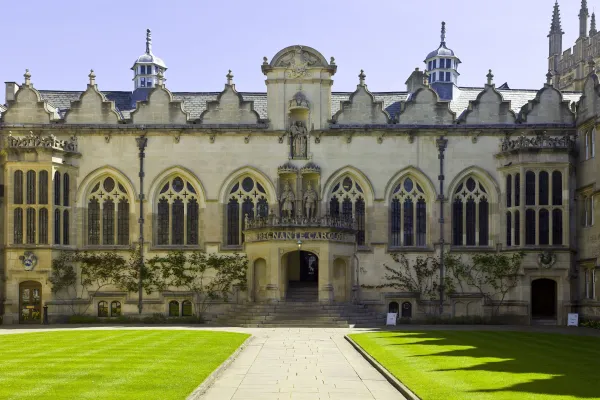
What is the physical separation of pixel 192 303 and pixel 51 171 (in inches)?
405

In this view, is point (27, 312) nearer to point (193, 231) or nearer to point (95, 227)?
point (95, 227)

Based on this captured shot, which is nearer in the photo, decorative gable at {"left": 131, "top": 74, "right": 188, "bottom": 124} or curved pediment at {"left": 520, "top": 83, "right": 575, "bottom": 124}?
curved pediment at {"left": 520, "top": 83, "right": 575, "bottom": 124}

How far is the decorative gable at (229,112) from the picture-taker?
48438 millimetres

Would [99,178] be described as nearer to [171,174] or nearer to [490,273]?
[171,174]

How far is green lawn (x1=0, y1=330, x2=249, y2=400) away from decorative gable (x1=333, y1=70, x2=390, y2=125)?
17.5m

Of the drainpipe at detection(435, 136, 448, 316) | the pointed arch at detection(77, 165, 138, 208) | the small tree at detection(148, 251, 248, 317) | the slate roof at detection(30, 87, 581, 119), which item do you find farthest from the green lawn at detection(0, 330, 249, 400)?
the slate roof at detection(30, 87, 581, 119)

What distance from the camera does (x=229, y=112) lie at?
48.5 meters

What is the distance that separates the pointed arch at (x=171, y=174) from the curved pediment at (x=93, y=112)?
13.0 ft

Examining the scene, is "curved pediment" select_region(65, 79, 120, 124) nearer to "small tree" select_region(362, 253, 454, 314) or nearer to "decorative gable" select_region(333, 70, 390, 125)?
"decorative gable" select_region(333, 70, 390, 125)

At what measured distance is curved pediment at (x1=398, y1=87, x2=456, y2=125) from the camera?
48500 millimetres

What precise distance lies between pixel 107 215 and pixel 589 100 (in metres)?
26.4

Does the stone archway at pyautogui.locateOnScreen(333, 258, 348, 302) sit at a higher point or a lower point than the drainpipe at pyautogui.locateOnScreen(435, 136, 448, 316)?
lower

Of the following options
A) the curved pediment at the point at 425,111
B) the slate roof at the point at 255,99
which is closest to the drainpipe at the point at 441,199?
the curved pediment at the point at 425,111

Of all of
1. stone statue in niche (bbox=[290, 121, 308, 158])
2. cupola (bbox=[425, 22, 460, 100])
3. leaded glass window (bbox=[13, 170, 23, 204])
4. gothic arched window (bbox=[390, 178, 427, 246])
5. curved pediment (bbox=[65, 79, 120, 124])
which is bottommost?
gothic arched window (bbox=[390, 178, 427, 246])
